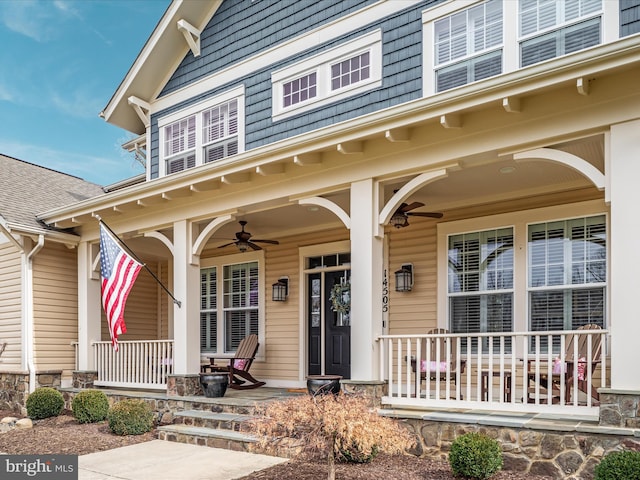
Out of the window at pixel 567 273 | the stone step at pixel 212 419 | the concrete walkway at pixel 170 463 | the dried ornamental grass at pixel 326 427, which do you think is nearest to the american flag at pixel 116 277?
the stone step at pixel 212 419

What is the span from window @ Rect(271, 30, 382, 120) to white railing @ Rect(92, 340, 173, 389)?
4.10 meters

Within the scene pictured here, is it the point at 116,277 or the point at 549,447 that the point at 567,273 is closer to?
the point at 549,447

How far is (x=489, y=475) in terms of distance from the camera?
4.98 meters

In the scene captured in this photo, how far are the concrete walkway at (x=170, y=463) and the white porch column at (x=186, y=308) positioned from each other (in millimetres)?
1609

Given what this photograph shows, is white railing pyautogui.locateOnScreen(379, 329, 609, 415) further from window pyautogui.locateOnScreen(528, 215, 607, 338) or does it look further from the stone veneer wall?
the stone veneer wall

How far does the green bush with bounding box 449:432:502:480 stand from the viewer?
4934mm

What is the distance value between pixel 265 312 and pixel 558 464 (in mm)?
6072

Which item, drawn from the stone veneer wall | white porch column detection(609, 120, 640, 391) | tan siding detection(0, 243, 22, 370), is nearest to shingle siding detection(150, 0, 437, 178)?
tan siding detection(0, 243, 22, 370)

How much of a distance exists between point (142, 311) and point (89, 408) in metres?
3.93

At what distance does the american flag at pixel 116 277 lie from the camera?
8281mm

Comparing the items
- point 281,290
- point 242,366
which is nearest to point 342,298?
point 281,290

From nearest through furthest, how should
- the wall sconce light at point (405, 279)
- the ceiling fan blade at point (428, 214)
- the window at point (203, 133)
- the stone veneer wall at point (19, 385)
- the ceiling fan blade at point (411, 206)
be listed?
the ceiling fan blade at point (411, 206), the ceiling fan blade at point (428, 214), the wall sconce light at point (405, 279), the window at point (203, 133), the stone veneer wall at point (19, 385)

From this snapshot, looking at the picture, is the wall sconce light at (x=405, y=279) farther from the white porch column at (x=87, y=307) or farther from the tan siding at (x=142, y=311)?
the tan siding at (x=142, y=311)

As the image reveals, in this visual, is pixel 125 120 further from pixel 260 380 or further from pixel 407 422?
pixel 407 422
